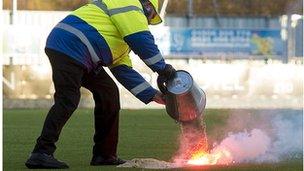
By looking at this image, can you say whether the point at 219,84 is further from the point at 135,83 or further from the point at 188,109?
the point at 188,109

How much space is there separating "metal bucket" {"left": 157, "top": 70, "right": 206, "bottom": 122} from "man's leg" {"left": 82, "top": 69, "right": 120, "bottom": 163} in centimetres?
53

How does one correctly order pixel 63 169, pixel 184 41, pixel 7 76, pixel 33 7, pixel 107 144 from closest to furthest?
1. pixel 63 169
2. pixel 107 144
3. pixel 7 76
4. pixel 184 41
5. pixel 33 7

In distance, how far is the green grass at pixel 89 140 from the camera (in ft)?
27.8

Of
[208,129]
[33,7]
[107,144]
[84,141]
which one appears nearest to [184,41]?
[33,7]

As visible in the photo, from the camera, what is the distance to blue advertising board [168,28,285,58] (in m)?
42.3

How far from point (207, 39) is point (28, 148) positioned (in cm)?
3236

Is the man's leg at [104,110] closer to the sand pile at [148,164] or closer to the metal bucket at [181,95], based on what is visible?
the sand pile at [148,164]

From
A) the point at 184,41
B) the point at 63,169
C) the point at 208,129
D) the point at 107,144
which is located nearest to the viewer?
the point at 63,169

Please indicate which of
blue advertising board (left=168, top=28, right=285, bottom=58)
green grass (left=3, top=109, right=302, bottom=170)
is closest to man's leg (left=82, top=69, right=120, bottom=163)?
green grass (left=3, top=109, right=302, bottom=170)

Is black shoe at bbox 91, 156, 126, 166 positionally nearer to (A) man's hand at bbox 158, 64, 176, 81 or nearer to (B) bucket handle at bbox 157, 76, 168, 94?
(B) bucket handle at bbox 157, 76, 168, 94

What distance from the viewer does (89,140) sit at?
11953 millimetres

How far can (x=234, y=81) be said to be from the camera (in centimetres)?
2691

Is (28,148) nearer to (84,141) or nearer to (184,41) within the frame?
(84,141)

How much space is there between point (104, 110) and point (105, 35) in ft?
2.68
